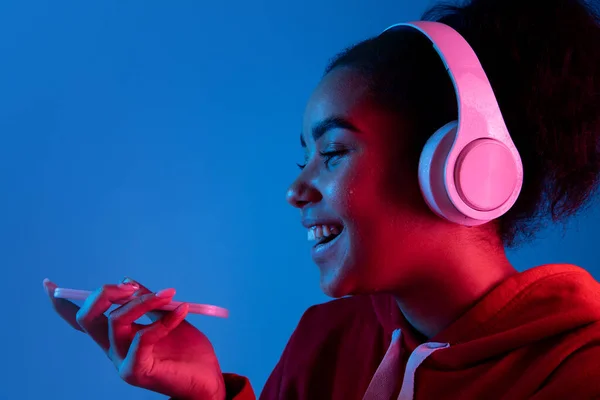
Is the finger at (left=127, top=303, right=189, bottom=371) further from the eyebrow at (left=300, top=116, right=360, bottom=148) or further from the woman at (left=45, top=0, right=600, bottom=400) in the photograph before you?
the eyebrow at (left=300, top=116, right=360, bottom=148)

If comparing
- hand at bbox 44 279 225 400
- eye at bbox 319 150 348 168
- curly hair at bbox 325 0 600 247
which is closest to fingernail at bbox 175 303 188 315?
hand at bbox 44 279 225 400

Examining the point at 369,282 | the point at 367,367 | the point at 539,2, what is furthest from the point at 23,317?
the point at 539,2

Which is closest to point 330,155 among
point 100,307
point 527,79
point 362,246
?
point 362,246

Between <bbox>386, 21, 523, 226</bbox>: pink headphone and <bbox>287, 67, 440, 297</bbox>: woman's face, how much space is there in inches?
2.4

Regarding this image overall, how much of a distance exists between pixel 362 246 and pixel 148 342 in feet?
1.16

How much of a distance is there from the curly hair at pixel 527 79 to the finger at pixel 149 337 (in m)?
0.43

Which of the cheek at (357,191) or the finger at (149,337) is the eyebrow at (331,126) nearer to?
the cheek at (357,191)

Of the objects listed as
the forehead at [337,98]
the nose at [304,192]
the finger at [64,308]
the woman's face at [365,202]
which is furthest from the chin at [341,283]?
the finger at [64,308]

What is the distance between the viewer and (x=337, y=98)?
2.89 ft

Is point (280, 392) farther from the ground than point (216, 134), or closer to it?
closer to it

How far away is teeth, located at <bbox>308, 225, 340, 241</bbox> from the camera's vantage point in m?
0.87

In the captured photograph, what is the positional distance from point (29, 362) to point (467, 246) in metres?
1.29

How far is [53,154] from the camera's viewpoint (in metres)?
1.63

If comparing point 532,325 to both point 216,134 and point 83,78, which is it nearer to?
point 216,134
